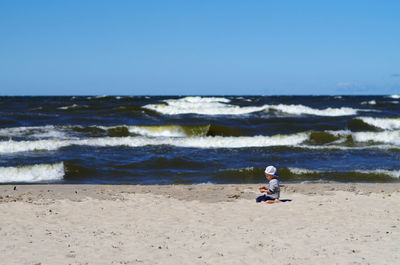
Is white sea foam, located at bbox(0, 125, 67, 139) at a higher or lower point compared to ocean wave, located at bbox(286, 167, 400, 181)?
higher

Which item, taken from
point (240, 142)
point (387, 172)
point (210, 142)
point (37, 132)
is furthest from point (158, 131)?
point (387, 172)

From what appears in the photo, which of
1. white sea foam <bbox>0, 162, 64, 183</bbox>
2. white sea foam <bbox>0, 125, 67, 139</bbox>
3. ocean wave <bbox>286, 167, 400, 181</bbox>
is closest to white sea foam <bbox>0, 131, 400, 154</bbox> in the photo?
white sea foam <bbox>0, 125, 67, 139</bbox>

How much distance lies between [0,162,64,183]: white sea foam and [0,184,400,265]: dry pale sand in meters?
2.28

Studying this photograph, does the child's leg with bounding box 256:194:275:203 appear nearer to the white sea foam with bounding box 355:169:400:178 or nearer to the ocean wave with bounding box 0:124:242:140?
the white sea foam with bounding box 355:169:400:178

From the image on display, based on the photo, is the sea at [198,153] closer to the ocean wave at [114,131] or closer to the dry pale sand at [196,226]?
the ocean wave at [114,131]

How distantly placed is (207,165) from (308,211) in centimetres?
689

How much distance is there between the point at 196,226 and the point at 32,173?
7.18 metres

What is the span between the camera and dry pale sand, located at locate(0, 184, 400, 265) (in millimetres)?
5828

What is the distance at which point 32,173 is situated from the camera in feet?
43.1

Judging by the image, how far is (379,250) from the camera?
5973mm

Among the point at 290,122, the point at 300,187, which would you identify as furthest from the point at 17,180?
the point at 290,122

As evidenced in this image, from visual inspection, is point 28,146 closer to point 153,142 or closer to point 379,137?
point 153,142

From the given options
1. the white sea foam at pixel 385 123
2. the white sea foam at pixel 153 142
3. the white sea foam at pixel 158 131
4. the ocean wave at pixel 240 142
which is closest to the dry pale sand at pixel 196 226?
the white sea foam at pixel 153 142

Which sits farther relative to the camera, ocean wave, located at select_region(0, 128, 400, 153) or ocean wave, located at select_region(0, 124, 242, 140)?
ocean wave, located at select_region(0, 124, 242, 140)
